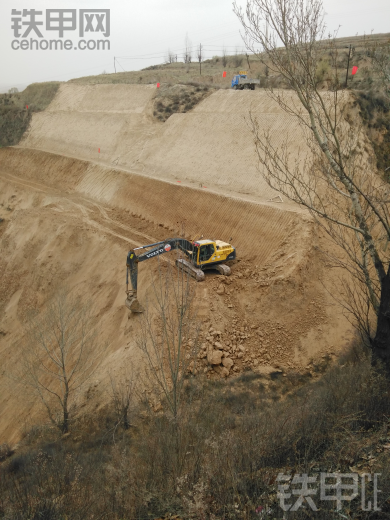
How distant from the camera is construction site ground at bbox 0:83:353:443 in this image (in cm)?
1569

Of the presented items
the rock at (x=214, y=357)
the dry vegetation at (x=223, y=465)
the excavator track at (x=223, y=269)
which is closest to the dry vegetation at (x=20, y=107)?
the excavator track at (x=223, y=269)

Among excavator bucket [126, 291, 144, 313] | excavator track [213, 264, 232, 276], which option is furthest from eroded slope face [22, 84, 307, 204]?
excavator bucket [126, 291, 144, 313]

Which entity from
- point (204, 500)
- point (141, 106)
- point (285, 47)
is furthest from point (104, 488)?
point (141, 106)

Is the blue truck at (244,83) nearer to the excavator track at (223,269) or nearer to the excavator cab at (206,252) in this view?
the excavator cab at (206,252)

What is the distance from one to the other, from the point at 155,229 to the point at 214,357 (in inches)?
458

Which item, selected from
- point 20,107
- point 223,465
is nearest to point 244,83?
point 20,107

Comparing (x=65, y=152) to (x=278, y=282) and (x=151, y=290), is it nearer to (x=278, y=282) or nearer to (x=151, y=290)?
(x=151, y=290)

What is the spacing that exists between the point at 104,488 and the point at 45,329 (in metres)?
10.8

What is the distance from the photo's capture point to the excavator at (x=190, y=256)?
16.2 meters

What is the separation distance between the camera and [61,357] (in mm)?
14422

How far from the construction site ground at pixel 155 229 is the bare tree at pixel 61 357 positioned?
62 cm

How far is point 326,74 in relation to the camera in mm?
30047

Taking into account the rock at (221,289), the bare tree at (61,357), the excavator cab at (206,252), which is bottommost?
the bare tree at (61,357)

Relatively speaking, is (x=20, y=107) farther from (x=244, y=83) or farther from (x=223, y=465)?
(x=223, y=465)
